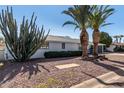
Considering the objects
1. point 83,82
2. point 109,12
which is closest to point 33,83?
point 83,82

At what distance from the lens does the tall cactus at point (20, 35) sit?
15.3 meters

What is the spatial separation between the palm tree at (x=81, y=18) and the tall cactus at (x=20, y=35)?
3774mm

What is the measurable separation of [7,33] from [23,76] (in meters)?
6.91

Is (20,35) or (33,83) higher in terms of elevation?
(20,35)

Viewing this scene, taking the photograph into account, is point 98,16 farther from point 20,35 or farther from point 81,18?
point 20,35

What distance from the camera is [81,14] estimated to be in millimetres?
17562

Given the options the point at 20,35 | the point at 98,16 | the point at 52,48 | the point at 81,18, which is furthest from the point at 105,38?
the point at 20,35

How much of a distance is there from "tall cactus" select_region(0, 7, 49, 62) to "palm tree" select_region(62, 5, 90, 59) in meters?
3.77

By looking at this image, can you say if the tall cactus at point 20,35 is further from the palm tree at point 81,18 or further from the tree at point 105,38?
the tree at point 105,38

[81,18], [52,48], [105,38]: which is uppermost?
[81,18]

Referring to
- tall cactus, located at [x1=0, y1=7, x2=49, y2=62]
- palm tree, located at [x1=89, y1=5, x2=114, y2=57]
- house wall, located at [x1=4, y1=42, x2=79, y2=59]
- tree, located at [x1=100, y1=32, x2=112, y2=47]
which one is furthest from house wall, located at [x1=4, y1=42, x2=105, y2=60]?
tree, located at [x1=100, y1=32, x2=112, y2=47]

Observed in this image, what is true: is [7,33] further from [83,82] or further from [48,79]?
[83,82]

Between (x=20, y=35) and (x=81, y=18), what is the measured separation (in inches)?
247

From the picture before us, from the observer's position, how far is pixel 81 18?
1775cm
